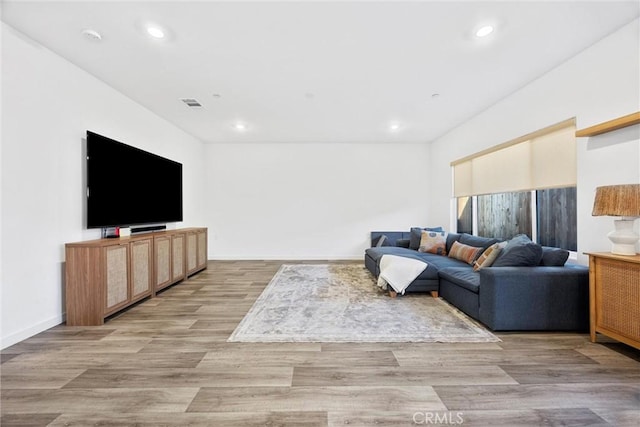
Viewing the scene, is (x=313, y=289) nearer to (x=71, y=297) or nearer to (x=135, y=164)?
(x=71, y=297)

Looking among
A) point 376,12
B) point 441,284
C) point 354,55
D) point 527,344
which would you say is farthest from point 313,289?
point 376,12

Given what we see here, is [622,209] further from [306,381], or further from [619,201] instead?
[306,381]

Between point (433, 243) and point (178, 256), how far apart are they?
4.26 metres

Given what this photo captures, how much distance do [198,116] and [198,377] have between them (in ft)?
13.6

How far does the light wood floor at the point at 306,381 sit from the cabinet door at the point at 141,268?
70cm

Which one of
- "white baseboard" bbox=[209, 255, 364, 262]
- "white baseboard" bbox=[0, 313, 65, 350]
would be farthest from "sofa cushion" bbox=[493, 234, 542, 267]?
"white baseboard" bbox=[0, 313, 65, 350]

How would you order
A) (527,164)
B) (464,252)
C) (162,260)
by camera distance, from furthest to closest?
(464,252), (162,260), (527,164)

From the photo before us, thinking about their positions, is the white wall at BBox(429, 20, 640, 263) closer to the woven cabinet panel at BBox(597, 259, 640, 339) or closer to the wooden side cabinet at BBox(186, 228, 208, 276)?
the woven cabinet panel at BBox(597, 259, 640, 339)

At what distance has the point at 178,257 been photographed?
4.32 m

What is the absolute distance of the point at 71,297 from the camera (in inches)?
107

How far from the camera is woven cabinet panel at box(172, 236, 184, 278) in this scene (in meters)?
4.20

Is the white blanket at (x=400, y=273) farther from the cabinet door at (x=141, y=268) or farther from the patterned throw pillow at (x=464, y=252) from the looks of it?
the cabinet door at (x=141, y=268)

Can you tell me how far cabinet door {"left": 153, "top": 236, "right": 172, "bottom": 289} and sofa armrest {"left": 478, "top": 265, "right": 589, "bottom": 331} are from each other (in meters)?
4.01

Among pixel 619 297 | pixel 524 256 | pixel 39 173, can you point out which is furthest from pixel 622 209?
pixel 39 173
